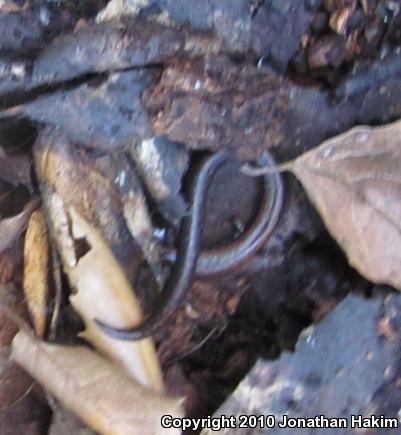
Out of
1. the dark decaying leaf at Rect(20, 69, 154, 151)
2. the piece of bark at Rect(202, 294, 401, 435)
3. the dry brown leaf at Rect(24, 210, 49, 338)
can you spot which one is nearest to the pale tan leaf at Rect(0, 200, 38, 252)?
the dry brown leaf at Rect(24, 210, 49, 338)

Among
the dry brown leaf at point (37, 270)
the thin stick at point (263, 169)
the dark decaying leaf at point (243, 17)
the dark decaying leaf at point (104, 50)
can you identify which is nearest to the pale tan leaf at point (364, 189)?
the thin stick at point (263, 169)

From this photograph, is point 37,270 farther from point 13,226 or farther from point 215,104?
point 215,104

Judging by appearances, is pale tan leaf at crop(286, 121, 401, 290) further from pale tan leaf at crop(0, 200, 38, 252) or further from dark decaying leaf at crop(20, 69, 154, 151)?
pale tan leaf at crop(0, 200, 38, 252)

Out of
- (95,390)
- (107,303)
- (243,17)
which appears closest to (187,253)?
(107,303)

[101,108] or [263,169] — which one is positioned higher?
[101,108]

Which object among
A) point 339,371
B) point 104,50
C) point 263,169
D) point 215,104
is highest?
point 104,50

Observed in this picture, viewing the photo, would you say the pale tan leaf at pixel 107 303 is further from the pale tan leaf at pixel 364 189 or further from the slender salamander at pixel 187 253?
the pale tan leaf at pixel 364 189

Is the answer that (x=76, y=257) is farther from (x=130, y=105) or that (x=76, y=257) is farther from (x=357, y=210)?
(x=357, y=210)
